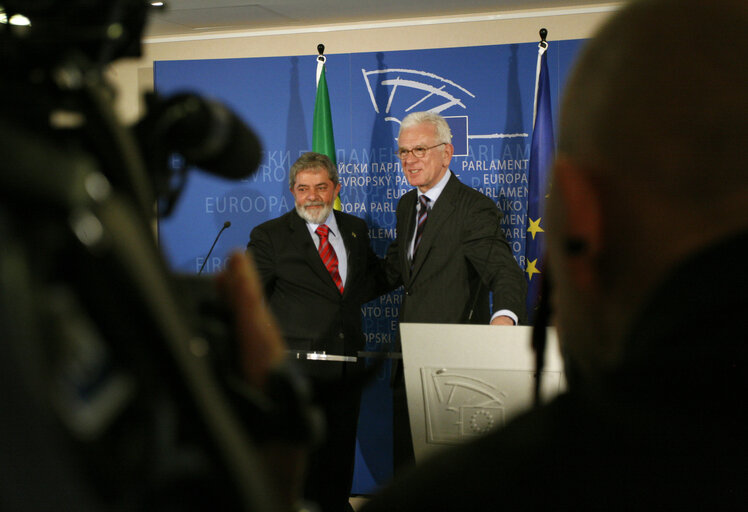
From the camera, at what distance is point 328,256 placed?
414cm

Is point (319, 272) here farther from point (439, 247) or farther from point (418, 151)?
point (418, 151)

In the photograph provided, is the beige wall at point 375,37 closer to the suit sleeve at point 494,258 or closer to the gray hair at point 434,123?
the gray hair at point 434,123

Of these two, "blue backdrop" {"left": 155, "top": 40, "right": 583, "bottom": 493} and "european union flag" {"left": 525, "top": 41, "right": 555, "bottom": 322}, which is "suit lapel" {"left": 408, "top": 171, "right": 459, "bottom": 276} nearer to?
"european union flag" {"left": 525, "top": 41, "right": 555, "bottom": 322}

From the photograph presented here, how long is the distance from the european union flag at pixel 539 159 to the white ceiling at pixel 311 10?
72 centimetres

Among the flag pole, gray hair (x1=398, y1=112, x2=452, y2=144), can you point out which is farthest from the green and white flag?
gray hair (x1=398, y1=112, x2=452, y2=144)

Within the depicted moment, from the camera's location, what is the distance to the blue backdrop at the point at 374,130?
5.14 m

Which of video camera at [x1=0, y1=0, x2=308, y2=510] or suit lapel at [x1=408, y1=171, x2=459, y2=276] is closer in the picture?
video camera at [x1=0, y1=0, x2=308, y2=510]

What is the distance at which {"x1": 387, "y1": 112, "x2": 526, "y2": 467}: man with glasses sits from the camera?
3809mm

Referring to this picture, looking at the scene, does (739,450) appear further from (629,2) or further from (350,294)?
(350,294)

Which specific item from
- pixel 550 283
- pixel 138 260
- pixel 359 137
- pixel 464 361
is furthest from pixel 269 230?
pixel 138 260

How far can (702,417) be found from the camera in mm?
431

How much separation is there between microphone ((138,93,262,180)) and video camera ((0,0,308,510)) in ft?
0.22

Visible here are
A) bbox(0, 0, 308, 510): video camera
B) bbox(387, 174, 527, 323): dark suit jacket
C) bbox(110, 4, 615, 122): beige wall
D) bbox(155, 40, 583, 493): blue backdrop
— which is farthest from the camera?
bbox(110, 4, 615, 122): beige wall

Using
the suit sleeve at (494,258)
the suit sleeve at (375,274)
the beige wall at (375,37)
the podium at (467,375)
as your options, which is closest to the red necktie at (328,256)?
the suit sleeve at (375,274)
